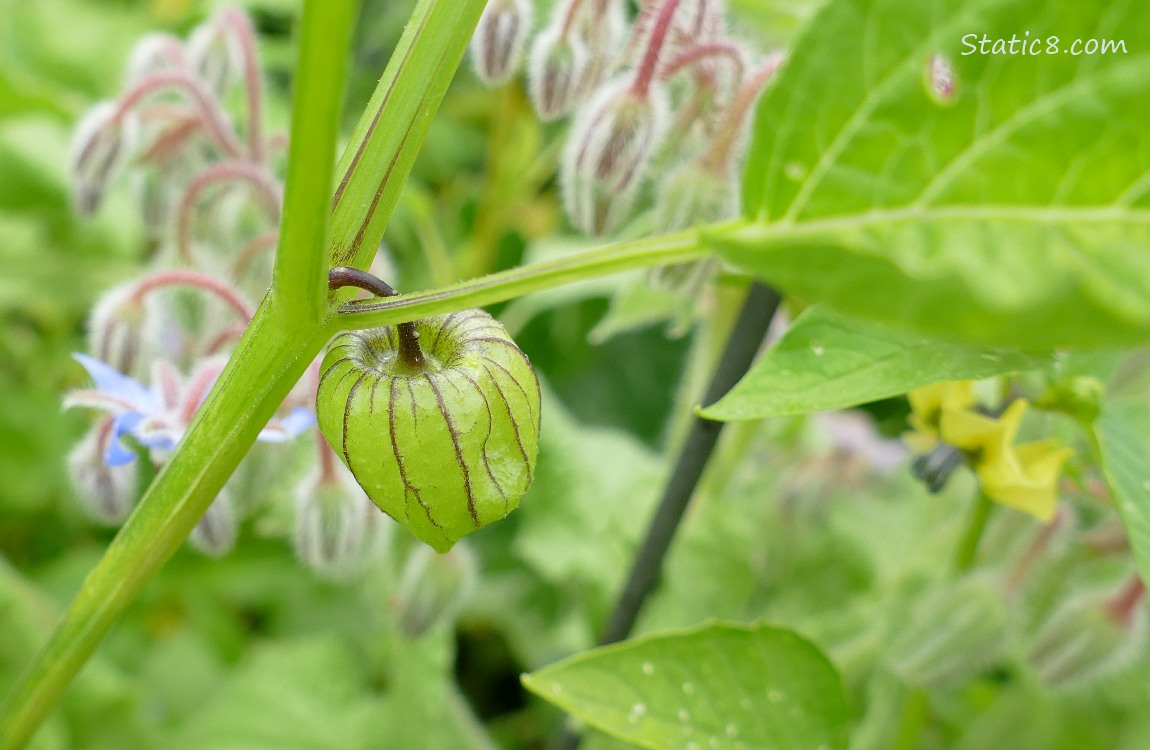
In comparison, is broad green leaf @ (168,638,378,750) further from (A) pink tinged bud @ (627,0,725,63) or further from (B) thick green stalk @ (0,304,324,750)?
(A) pink tinged bud @ (627,0,725,63)

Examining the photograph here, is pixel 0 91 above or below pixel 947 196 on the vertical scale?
below

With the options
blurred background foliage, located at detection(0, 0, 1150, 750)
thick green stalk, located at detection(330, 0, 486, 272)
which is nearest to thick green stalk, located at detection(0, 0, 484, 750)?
thick green stalk, located at detection(330, 0, 486, 272)

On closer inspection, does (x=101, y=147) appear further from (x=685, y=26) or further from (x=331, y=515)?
(x=685, y=26)

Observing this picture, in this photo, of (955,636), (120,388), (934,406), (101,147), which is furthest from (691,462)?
(101,147)

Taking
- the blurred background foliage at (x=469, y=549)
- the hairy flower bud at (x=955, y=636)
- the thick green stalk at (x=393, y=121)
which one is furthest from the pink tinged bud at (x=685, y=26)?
the hairy flower bud at (x=955, y=636)

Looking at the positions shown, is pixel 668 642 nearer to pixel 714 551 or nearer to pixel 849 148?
pixel 849 148

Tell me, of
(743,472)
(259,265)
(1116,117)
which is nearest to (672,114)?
(259,265)

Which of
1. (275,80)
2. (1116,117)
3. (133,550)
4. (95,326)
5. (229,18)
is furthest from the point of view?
(275,80)

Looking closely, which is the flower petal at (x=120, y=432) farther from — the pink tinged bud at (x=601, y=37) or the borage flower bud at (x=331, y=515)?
the pink tinged bud at (x=601, y=37)
